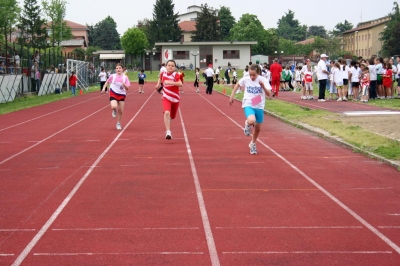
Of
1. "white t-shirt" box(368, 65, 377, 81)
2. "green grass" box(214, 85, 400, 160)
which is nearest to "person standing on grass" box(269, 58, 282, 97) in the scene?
"white t-shirt" box(368, 65, 377, 81)

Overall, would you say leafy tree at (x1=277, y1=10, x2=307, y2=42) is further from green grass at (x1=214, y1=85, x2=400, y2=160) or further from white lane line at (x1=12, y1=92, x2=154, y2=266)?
white lane line at (x1=12, y1=92, x2=154, y2=266)

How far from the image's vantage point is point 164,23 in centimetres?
11031

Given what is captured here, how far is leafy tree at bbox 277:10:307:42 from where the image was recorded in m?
180

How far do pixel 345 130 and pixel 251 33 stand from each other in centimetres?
9528

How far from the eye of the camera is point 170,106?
14.6 metres

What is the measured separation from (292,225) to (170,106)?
26.8ft

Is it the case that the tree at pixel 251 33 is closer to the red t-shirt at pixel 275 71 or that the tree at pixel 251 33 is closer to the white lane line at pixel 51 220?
the red t-shirt at pixel 275 71

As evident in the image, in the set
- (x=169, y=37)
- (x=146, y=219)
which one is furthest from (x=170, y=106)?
(x=169, y=37)

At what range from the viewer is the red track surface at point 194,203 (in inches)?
229

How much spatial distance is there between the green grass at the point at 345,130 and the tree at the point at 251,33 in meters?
87.3

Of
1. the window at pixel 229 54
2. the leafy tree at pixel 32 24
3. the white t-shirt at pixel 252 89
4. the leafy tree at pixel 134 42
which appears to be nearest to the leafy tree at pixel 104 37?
the leafy tree at pixel 134 42

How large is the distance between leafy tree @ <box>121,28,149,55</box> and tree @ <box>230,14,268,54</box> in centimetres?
1828

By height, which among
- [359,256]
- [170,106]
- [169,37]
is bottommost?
[359,256]

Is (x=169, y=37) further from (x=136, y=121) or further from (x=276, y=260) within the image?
(x=276, y=260)
